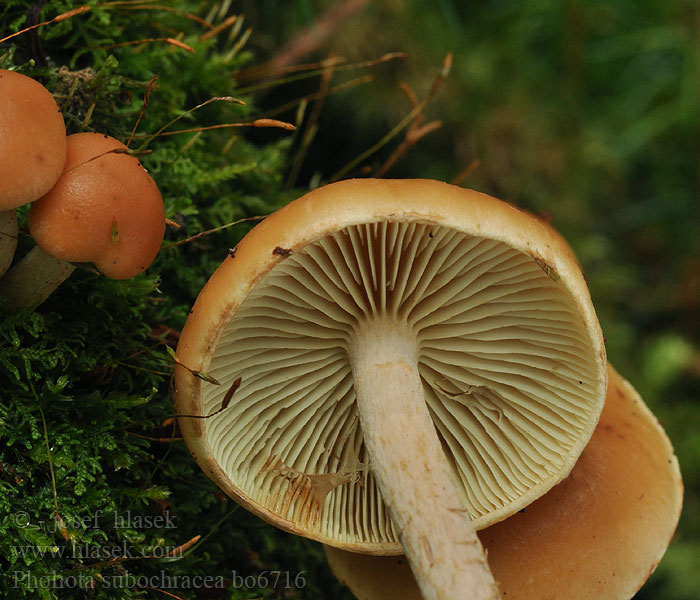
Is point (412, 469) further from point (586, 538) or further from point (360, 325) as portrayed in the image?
point (586, 538)

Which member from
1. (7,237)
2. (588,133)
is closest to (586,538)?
(7,237)

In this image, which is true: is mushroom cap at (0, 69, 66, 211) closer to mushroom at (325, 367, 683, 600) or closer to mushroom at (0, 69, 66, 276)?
mushroom at (0, 69, 66, 276)

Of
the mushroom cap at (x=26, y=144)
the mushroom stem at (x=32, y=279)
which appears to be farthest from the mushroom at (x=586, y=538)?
the mushroom cap at (x=26, y=144)

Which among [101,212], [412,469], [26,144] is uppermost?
[26,144]

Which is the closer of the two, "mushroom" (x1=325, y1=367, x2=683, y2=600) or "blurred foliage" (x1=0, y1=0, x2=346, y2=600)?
"blurred foliage" (x1=0, y1=0, x2=346, y2=600)

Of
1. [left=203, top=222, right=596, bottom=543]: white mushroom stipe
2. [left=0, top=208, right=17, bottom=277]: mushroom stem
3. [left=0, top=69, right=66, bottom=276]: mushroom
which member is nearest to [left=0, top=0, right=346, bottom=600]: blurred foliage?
[left=0, top=208, right=17, bottom=277]: mushroom stem

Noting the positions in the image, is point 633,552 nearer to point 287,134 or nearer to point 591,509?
point 591,509

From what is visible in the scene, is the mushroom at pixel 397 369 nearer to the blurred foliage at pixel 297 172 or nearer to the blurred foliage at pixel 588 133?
the blurred foliage at pixel 297 172
